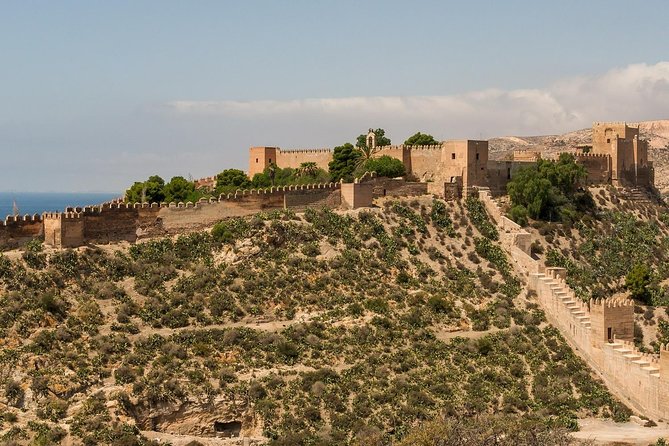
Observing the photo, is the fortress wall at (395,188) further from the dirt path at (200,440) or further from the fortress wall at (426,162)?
the dirt path at (200,440)

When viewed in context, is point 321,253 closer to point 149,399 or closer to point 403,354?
point 403,354

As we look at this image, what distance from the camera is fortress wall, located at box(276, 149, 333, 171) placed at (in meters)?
Answer: 57.8

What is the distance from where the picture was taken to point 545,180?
52.9 metres

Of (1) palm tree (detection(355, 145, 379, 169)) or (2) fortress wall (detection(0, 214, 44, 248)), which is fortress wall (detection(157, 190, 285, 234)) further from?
(1) palm tree (detection(355, 145, 379, 169))

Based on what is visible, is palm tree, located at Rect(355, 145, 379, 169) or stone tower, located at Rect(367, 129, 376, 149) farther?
stone tower, located at Rect(367, 129, 376, 149)

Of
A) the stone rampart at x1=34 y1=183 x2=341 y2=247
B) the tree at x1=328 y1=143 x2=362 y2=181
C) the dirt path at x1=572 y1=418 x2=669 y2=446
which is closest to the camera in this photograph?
the dirt path at x1=572 y1=418 x2=669 y2=446

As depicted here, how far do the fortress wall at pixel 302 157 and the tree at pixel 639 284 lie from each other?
53.1 ft

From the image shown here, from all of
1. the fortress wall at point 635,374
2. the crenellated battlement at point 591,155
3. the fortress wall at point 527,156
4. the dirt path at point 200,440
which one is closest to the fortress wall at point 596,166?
the crenellated battlement at point 591,155

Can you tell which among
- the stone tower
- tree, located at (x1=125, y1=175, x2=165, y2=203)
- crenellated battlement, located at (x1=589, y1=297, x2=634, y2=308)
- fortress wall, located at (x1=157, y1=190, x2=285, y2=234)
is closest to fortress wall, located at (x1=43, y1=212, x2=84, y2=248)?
fortress wall, located at (x1=157, y1=190, x2=285, y2=234)

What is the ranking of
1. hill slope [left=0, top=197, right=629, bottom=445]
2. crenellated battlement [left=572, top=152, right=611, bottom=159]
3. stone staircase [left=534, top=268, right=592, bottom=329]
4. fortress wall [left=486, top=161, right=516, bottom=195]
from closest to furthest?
hill slope [left=0, top=197, right=629, bottom=445] < stone staircase [left=534, top=268, right=592, bottom=329] < fortress wall [left=486, top=161, right=516, bottom=195] < crenellated battlement [left=572, top=152, right=611, bottom=159]

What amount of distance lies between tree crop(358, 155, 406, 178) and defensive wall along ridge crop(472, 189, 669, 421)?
803 cm

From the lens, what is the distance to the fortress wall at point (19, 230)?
4084cm

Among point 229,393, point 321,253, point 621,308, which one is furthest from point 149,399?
point 621,308

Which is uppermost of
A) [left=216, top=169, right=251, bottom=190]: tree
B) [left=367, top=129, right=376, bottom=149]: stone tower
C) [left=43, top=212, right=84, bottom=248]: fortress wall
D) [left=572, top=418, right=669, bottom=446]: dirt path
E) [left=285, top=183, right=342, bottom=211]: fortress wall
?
[left=367, top=129, right=376, bottom=149]: stone tower
